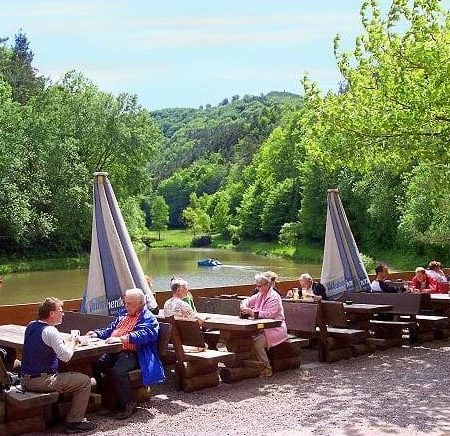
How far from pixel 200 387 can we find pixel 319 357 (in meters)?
2.48

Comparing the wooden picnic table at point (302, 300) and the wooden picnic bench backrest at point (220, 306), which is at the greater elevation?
the wooden picnic table at point (302, 300)

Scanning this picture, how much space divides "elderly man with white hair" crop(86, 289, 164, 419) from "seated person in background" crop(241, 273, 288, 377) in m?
1.92

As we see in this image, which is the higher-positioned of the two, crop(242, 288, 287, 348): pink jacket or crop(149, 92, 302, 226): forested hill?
crop(149, 92, 302, 226): forested hill

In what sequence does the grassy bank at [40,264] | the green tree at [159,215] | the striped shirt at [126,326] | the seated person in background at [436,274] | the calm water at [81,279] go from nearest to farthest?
the striped shirt at [126,326] → the seated person in background at [436,274] → the calm water at [81,279] → the grassy bank at [40,264] → the green tree at [159,215]

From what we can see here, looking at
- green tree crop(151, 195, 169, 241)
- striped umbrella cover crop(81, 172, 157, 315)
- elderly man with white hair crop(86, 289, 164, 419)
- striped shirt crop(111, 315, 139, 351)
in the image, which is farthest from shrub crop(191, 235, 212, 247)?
elderly man with white hair crop(86, 289, 164, 419)

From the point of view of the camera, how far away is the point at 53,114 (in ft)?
163

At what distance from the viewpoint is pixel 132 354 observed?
7438mm

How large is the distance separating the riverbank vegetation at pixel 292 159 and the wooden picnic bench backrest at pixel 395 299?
269 cm

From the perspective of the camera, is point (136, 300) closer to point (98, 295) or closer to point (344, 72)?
point (98, 295)

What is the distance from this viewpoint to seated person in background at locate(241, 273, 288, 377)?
909cm

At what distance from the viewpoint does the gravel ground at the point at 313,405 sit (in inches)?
264

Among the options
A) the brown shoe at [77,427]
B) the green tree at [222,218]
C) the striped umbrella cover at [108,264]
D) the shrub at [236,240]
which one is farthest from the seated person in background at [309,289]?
the green tree at [222,218]

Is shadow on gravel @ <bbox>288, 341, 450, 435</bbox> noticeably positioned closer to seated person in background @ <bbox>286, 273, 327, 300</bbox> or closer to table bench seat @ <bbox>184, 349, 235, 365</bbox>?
table bench seat @ <bbox>184, 349, 235, 365</bbox>

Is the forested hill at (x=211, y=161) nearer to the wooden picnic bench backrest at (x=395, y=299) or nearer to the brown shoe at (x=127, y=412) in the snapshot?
the wooden picnic bench backrest at (x=395, y=299)
